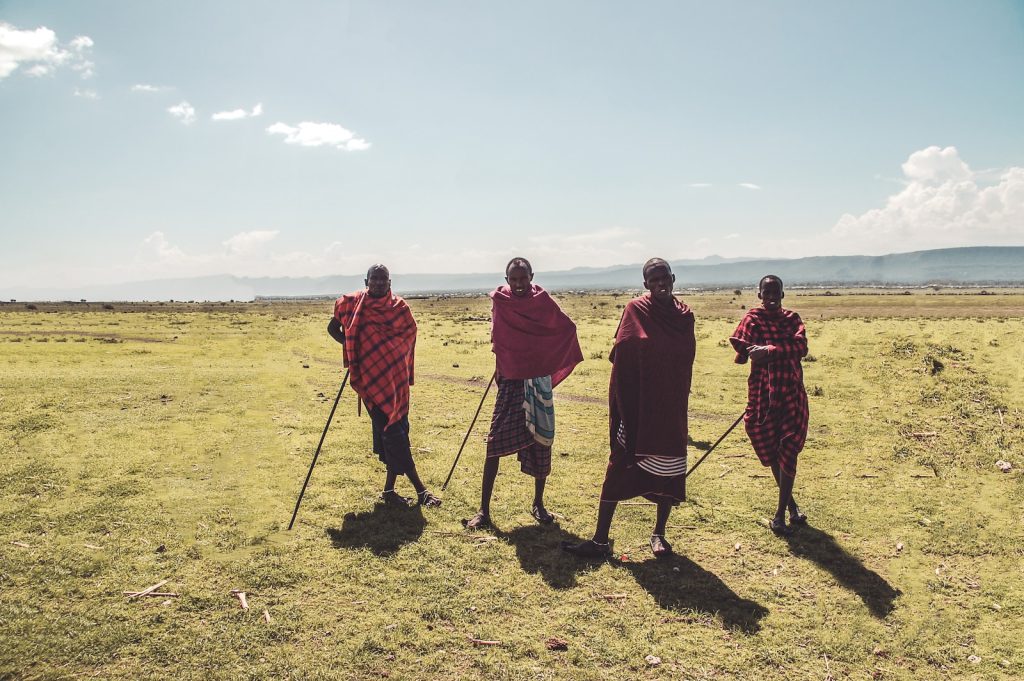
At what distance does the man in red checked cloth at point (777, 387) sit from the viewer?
641 cm

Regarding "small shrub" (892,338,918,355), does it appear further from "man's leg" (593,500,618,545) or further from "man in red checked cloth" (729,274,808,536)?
"man's leg" (593,500,618,545)

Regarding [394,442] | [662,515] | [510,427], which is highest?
[510,427]

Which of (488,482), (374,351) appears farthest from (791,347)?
(374,351)

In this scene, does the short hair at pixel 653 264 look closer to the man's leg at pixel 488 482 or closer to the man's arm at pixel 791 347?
the man's arm at pixel 791 347

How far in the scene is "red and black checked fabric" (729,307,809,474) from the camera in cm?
642

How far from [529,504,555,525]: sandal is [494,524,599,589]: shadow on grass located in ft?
0.25

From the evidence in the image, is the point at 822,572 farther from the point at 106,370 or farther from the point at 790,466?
the point at 106,370

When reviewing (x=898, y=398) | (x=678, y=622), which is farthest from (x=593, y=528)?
(x=898, y=398)

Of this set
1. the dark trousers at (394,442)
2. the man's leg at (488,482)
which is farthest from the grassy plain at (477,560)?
the dark trousers at (394,442)

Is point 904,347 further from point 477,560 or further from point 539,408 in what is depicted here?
point 477,560

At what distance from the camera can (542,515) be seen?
6.85 metres

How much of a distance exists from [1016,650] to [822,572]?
4.98 feet

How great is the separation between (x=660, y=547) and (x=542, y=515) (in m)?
1.51

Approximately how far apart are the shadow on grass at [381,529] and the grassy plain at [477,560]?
36 mm
